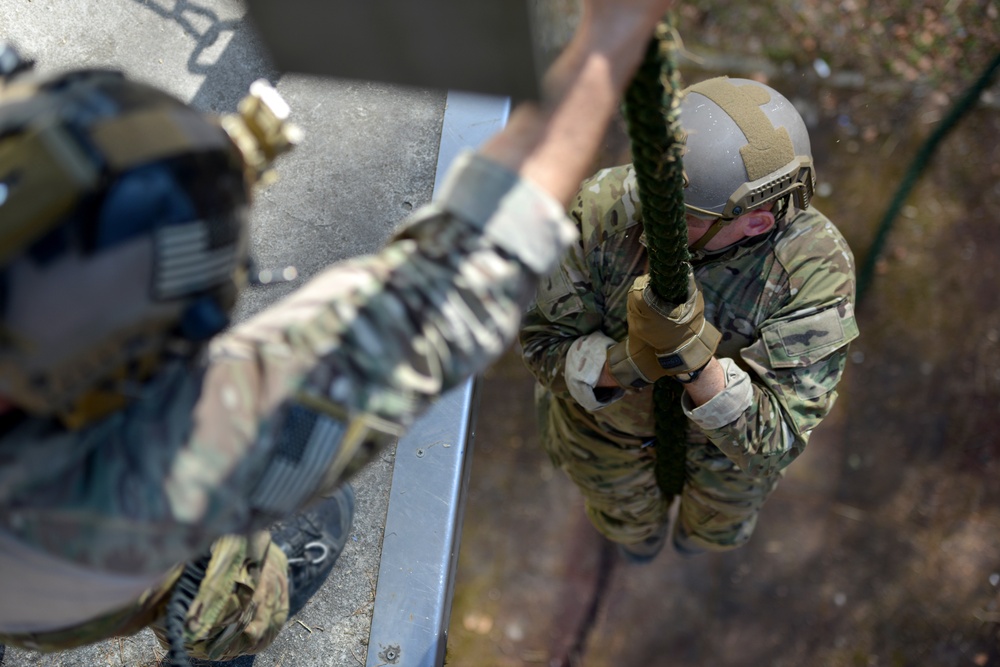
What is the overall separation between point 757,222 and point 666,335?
538 millimetres

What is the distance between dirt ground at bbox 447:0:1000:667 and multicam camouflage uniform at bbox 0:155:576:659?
3.33 metres

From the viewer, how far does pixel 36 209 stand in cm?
116

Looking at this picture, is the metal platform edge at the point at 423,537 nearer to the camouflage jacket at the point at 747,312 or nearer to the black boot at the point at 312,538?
the black boot at the point at 312,538

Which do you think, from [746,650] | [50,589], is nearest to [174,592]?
[50,589]

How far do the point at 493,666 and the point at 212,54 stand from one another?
3362mm

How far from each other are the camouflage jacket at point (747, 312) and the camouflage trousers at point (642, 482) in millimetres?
313

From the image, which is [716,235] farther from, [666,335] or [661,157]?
[661,157]

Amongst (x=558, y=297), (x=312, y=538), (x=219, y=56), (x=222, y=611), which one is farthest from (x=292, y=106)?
(x=222, y=611)

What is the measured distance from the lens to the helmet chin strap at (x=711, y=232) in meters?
2.43

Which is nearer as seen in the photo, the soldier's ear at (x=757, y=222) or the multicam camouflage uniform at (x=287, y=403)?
the multicam camouflage uniform at (x=287, y=403)

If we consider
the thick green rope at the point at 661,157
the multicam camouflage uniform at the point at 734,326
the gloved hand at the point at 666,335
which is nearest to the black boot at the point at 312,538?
the multicam camouflage uniform at the point at 734,326

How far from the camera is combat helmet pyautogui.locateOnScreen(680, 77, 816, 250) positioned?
2357mm

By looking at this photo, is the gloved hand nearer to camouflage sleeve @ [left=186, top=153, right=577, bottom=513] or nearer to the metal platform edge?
the metal platform edge

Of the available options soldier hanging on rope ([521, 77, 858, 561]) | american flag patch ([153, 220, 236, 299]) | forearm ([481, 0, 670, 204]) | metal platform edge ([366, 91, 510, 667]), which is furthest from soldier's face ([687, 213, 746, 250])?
american flag patch ([153, 220, 236, 299])
